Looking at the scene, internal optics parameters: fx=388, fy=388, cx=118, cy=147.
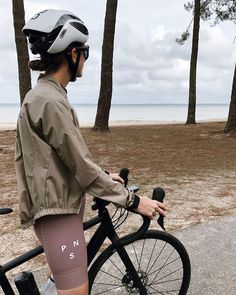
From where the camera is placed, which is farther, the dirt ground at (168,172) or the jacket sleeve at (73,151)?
the dirt ground at (168,172)

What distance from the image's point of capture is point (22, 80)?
40.8ft

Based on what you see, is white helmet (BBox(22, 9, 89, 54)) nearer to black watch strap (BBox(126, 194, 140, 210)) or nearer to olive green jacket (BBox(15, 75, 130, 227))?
olive green jacket (BBox(15, 75, 130, 227))

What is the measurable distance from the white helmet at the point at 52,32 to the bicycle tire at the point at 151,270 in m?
1.35

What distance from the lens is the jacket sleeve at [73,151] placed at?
2068 millimetres

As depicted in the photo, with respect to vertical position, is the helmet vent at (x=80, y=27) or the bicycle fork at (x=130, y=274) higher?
the helmet vent at (x=80, y=27)

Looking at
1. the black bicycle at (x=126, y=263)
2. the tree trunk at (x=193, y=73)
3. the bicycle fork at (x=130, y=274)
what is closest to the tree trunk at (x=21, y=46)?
the black bicycle at (x=126, y=263)

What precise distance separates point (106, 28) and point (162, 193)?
13276 mm

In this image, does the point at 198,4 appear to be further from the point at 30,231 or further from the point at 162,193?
the point at 162,193

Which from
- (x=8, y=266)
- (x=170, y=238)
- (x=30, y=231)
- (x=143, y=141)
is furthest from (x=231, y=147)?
(x=8, y=266)

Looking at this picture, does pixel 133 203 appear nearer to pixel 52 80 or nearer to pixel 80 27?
pixel 52 80

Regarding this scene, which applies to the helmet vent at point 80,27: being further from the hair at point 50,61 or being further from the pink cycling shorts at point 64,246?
the pink cycling shorts at point 64,246

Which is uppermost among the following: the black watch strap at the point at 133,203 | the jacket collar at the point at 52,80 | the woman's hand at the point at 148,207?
the jacket collar at the point at 52,80

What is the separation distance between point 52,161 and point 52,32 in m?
0.74

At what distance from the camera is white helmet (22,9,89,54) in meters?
2.21
